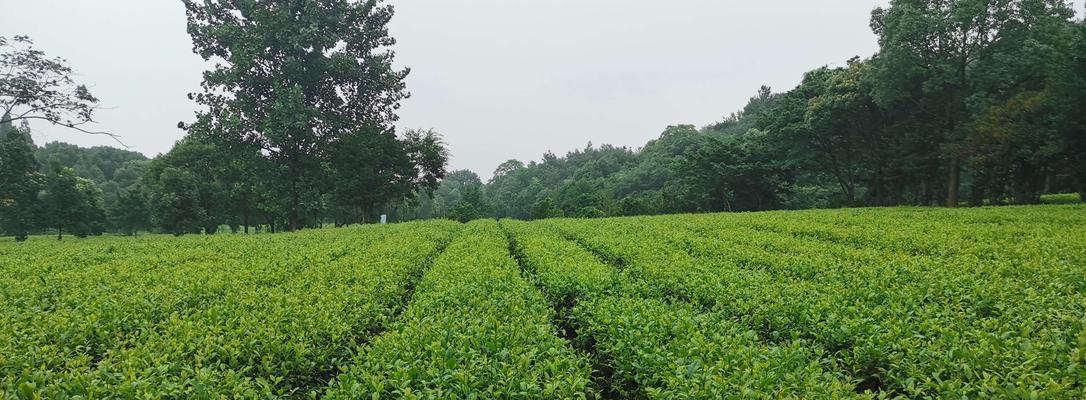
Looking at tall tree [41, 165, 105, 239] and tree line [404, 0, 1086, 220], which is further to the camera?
tall tree [41, 165, 105, 239]

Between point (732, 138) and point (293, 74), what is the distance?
40747 millimetres

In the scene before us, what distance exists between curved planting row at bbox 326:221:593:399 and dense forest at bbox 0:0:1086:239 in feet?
88.2

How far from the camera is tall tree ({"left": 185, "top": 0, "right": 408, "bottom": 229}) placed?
28.8 meters

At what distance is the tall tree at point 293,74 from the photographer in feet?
94.5

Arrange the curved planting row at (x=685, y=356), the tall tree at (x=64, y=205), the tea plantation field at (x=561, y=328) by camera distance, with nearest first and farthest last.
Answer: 1. the curved planting row at (x=685, y=356)
2. the tea plantation field at (x=561, y=328)
3. the tall tree at (x=64, y=205)

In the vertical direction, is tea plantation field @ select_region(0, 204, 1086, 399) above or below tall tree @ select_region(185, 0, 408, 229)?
below

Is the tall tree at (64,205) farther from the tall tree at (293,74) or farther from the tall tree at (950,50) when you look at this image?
the tall tree at (950,50)

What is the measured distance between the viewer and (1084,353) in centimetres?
381

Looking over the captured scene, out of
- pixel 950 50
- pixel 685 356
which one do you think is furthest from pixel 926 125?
pixel 685 356

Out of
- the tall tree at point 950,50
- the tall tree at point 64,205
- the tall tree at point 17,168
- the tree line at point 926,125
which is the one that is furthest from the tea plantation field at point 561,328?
the tall tree at point 64,205

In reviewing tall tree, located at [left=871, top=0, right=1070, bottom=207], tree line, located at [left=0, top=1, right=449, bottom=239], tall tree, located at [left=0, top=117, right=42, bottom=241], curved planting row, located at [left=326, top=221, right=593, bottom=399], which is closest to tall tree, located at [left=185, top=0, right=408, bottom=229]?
tree line, located at [left=0, top=1, right=449, bottom=239]

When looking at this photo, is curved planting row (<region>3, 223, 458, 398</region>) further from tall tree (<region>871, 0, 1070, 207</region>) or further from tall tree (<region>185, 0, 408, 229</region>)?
tall tree (<region>871, 0, 1070, 207</region>)

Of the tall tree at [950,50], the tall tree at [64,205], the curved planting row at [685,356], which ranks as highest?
the tall tree at [950,50]

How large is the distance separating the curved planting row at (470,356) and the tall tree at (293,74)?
2674 centimetres
